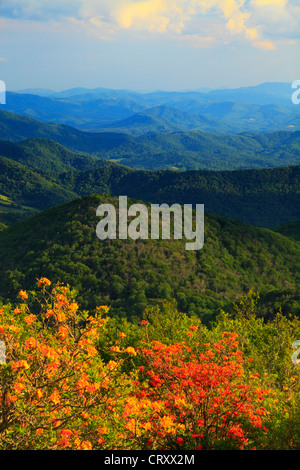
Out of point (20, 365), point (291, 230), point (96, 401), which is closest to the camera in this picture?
point (20, 365)

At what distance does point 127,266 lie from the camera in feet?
219

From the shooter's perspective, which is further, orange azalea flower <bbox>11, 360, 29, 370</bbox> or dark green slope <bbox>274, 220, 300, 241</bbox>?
dark green slope <bbox>274, 220, 300, 241</bbox>

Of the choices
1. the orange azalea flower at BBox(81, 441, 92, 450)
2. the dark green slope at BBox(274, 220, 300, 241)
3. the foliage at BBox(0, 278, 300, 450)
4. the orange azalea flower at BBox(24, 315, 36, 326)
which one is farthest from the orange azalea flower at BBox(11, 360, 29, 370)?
the dark green slope at BBox(274, 220, 300, 241)

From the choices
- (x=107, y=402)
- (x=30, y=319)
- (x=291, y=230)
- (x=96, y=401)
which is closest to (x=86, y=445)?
(x=96, y=401)

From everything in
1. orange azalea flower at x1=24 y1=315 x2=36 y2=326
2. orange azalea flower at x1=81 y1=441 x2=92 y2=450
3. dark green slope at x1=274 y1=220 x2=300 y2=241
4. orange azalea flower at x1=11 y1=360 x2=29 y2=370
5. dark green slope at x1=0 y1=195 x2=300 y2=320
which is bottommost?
orange azalea flower at x1=81 y1=441 x2=92 y2=450

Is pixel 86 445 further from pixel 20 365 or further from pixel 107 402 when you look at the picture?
pixel 20 365

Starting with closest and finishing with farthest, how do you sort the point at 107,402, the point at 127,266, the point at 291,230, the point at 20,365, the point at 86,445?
the point at 20,365
the point at 86,445
the point at 107,402
the point at 127,266
the point at 291,230

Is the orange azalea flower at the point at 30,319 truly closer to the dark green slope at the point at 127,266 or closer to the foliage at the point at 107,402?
the foliage at the point at 107,402

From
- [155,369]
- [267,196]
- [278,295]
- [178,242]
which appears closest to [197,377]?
[155,369]

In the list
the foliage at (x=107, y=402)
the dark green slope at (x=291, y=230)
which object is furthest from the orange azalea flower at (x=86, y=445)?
the dark green slope at (x=291, y=230)

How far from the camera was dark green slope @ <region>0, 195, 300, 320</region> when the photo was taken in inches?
2418

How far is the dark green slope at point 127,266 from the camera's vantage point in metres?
61.4

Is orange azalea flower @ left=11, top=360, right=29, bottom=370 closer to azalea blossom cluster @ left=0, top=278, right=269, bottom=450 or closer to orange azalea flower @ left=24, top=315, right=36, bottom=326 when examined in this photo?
azalea blossom cluster @ left=0, top=278, right=269, bottom=450
